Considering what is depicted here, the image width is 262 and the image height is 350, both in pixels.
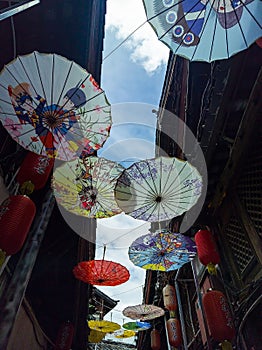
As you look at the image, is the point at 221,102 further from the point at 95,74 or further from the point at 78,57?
the point at 78,57

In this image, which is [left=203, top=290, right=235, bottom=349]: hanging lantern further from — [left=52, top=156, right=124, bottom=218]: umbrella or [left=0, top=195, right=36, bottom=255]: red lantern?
[left=0, top=195, right=36, bottom=255]: red lantern

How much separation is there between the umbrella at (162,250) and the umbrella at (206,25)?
4949 mm

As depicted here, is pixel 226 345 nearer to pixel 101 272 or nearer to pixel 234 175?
pixel 234 175

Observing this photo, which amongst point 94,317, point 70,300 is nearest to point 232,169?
point 70,300

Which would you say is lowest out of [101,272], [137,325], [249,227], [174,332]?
[174,332]

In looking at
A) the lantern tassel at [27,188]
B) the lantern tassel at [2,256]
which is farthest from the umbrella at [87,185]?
the lantern tassel at [2,256]

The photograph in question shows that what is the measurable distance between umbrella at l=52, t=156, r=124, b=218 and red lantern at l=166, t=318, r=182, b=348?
5.44 m

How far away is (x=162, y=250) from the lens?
7660 millimetres

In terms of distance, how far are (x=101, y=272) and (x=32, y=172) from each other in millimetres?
4138

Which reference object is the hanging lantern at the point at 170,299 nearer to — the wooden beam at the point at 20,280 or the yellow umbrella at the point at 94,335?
the wooden beam at the point at 20,280

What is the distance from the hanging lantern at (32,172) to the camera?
14.3 feet

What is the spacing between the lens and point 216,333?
15.0ft

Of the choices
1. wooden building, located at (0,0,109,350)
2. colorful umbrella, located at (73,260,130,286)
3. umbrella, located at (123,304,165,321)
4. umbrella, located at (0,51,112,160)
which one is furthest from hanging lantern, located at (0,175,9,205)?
umbrella, located at (123,304,165,321)

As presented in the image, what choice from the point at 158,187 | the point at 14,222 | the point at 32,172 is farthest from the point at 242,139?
the point at 14,222
